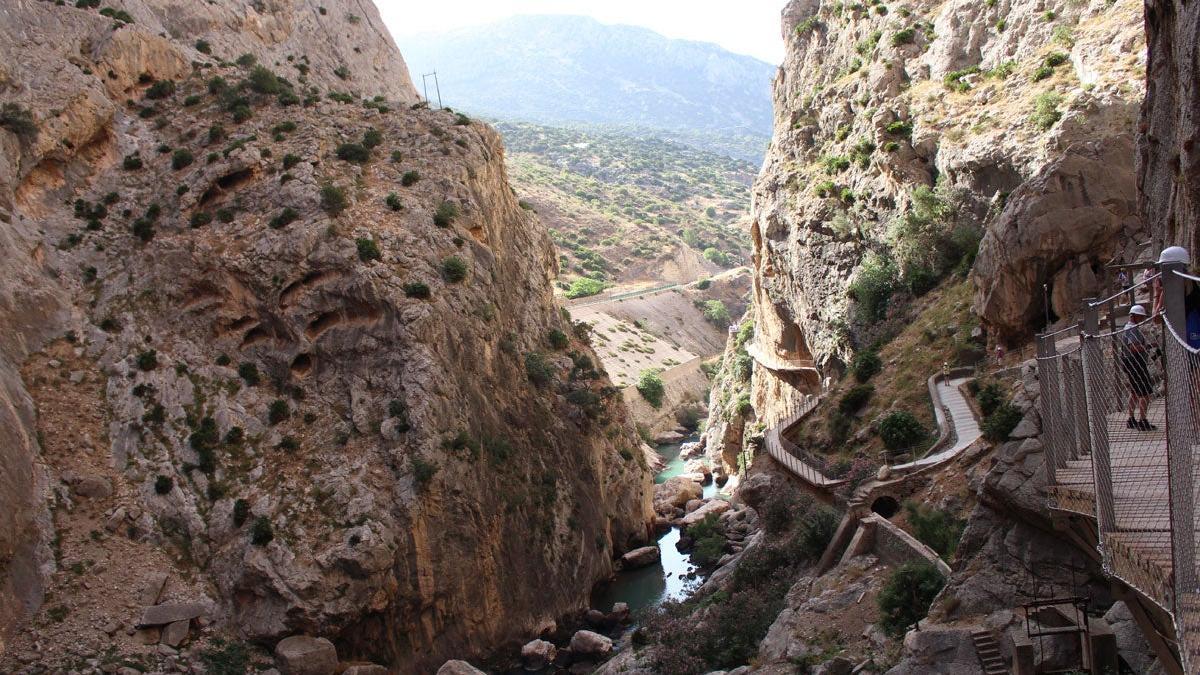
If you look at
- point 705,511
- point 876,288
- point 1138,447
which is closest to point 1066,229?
point 876,288

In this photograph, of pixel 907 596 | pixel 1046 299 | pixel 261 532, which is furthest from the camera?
pixel 261 532

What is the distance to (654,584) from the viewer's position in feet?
163

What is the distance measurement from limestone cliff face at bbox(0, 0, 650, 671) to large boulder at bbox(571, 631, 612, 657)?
296 cm

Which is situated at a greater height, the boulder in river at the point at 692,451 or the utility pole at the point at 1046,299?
the utility pole at the point at 1046,299

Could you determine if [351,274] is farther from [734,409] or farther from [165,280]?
[734,409]

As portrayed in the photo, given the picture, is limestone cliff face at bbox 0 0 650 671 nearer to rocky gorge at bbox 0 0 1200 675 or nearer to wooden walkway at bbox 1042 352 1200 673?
rocky gorge at bbox 0 0 1200 675

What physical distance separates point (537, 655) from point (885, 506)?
17239 millimetres

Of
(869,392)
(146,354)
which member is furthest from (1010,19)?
(146,354)

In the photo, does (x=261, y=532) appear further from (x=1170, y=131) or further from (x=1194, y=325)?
(x=1194, y=325)

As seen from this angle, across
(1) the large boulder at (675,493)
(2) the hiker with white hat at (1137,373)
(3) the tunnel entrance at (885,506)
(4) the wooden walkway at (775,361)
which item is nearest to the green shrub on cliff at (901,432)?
(3) the tunnel entrance at (885,506)

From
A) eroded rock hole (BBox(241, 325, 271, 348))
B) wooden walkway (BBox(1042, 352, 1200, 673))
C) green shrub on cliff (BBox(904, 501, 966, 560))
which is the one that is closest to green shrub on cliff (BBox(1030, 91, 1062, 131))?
green shrub on cliff (BBox(904, 501, 966, 560))

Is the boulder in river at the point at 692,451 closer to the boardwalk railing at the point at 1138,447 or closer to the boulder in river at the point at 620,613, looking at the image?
the boulder in river at the point at 620,613

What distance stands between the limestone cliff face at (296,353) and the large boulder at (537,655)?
1.66 m

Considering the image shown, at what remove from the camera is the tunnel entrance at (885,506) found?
29.6 m
